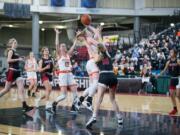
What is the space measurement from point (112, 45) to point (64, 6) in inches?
268

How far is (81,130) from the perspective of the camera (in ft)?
31.3

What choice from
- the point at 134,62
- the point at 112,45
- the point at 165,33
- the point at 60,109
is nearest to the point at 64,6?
the point at 112,45

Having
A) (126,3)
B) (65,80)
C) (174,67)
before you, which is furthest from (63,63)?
(126,3)

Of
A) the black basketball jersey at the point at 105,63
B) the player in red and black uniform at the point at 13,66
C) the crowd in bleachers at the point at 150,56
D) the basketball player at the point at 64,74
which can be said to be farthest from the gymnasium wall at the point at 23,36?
the black basketball jersey at the point at 105,63

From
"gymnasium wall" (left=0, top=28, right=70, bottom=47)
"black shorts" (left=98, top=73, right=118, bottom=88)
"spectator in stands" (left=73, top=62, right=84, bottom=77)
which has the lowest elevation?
"spectator in stands" (left=73, top=62, right=84, bottom=77)

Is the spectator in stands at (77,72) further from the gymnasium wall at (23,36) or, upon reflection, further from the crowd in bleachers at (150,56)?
the gymnasium wall at (23,36)

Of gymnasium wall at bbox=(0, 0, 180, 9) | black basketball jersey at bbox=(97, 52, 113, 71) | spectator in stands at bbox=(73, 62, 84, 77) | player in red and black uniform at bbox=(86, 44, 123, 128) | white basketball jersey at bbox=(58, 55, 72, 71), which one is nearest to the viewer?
player in red and black uniform at bbox=(86, 44, 123, 128)

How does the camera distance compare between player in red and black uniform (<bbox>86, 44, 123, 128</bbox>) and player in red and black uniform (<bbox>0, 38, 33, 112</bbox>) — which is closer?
player in red and black uniform (<bbox>86, 44, 123, 128</bbox>)

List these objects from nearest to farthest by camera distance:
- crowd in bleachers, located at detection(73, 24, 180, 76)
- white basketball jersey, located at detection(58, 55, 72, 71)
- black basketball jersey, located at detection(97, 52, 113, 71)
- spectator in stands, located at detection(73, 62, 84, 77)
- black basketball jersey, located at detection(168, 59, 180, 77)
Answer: black basketball jersey, located at detection(97, 52, 113, 71) < black basketball jersey, located at detection(168, 59, 180, 77) < white basketball jersey, located at detection(58, 55, 72, 71) < crowd in bleachers, located at detection(73, 24, 180, 76) < spectator in stands, located at detection(73, 62, 84, 77)

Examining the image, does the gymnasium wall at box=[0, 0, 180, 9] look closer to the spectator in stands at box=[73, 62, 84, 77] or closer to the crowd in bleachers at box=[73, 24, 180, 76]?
the crowd in bleachers at box=[73, 24, 180, 76]

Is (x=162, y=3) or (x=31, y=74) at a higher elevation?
(x=162, y=3)

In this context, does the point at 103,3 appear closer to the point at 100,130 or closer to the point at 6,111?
the point at 6,111

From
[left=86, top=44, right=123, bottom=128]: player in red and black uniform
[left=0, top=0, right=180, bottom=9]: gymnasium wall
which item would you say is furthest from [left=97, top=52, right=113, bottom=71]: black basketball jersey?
[left=0, top=0, right=180, bottom=9]: gymnasium wall

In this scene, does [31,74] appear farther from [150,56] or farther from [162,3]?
[162,3]
